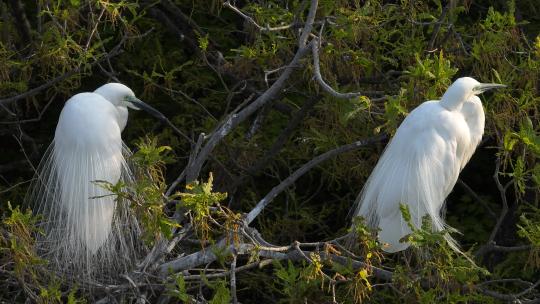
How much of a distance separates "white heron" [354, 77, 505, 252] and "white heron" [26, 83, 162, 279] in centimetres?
73

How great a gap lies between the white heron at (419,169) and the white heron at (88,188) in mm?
727

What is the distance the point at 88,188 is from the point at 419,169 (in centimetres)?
98

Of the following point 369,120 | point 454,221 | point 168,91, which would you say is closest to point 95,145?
point 168,91

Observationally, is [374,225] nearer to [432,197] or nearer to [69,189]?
[432,197]

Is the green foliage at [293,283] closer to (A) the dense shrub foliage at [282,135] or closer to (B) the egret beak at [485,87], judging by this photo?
(A) the dense shrub foliage at [282,135]

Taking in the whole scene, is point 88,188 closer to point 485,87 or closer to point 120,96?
point 120,96

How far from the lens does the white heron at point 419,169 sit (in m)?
3.35

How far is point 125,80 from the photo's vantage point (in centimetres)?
427

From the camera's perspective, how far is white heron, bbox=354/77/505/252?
335 centimetres

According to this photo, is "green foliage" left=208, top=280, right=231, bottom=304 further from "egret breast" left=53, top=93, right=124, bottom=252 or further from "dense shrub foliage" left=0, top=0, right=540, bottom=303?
"egret breast" left=53, top=93, right=124, bottom=252

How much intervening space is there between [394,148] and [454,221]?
2.69ft

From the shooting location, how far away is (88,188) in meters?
3.47

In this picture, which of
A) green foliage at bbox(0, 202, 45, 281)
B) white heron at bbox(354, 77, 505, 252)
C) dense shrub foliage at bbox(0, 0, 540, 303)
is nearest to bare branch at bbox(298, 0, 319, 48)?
dense shrub foliage at bbox(0, 0, 540, 303)

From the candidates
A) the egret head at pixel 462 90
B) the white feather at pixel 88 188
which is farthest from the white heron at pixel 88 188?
the egret head at pixel 462 90
